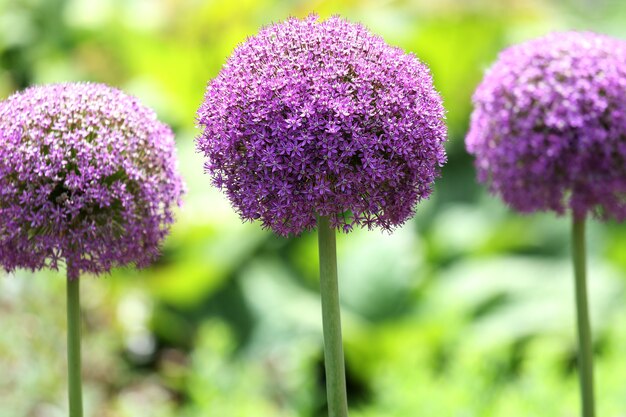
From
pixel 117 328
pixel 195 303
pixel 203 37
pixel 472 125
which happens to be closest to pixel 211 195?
pixel 195 303

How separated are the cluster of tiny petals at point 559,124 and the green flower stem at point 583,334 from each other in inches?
5.2

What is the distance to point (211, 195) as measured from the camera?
5336mm

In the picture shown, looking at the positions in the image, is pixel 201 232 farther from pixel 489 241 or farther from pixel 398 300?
pixel 489 241

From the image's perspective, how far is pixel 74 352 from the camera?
1.83m

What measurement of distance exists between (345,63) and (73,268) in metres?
0.76

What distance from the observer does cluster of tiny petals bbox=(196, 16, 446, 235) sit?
1491 millimetres

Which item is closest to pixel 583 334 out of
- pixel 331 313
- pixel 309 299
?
pixel 331 313

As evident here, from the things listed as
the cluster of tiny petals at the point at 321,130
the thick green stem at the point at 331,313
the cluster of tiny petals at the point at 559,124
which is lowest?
the thick green stem at the point at 331,313

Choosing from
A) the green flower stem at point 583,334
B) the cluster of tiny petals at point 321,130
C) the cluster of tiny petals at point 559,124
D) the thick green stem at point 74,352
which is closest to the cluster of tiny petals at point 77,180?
the thick green stem at point 74,352

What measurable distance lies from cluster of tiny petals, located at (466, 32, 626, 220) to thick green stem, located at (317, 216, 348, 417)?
788 mm

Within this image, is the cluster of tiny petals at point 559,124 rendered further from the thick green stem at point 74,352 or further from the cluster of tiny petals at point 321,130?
the thick green stem at point 74,352

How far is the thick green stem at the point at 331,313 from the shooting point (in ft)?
5.24

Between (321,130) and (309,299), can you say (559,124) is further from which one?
(309,299)

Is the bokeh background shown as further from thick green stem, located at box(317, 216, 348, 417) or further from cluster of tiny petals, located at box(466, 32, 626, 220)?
thick green stem, located at box(317, 216, 348, 417)
